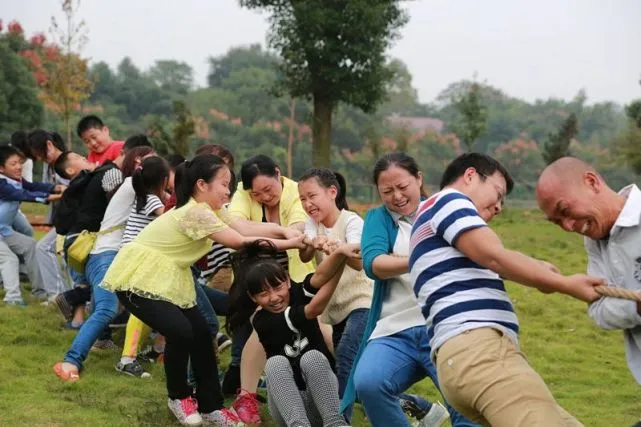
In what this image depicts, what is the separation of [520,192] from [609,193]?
99.5 feet

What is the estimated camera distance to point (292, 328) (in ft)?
19.1

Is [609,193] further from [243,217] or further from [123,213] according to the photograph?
[123,213]

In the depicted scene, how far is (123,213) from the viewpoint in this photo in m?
7.71

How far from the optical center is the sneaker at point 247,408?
6112 mm

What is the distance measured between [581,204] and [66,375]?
4.60m

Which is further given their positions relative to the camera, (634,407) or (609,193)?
(634,407)

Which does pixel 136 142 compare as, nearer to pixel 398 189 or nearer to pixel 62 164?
pixel 62 164

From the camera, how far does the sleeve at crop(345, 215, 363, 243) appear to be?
19.0ft

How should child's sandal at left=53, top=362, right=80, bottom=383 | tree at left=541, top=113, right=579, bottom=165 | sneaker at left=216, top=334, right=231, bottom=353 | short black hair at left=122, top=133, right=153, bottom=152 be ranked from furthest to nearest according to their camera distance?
tree at left=541, top=113, right=579, bottom=165 < short black hair at left=122, top=133, right=153, bottom=152 < sneaker at left=216, top=334, right=231, bottom=353 < child's sandal at left=53, top=362, right=80, bottom=383

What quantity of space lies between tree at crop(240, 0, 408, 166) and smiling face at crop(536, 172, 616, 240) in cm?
1926

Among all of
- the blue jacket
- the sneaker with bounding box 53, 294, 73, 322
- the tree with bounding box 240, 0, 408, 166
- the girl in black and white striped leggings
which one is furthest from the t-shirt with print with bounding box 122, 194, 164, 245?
the tree with bounding box 240, 0, 408, 166

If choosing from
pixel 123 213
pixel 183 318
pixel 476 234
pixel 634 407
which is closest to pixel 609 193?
pixel 476 234

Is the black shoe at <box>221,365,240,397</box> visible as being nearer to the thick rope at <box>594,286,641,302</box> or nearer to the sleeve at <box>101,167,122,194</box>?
the sleeve at <box>101,167,122,194</box>

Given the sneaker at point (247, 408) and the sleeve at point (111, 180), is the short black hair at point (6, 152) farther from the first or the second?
the sneaker at point (247, 408)
